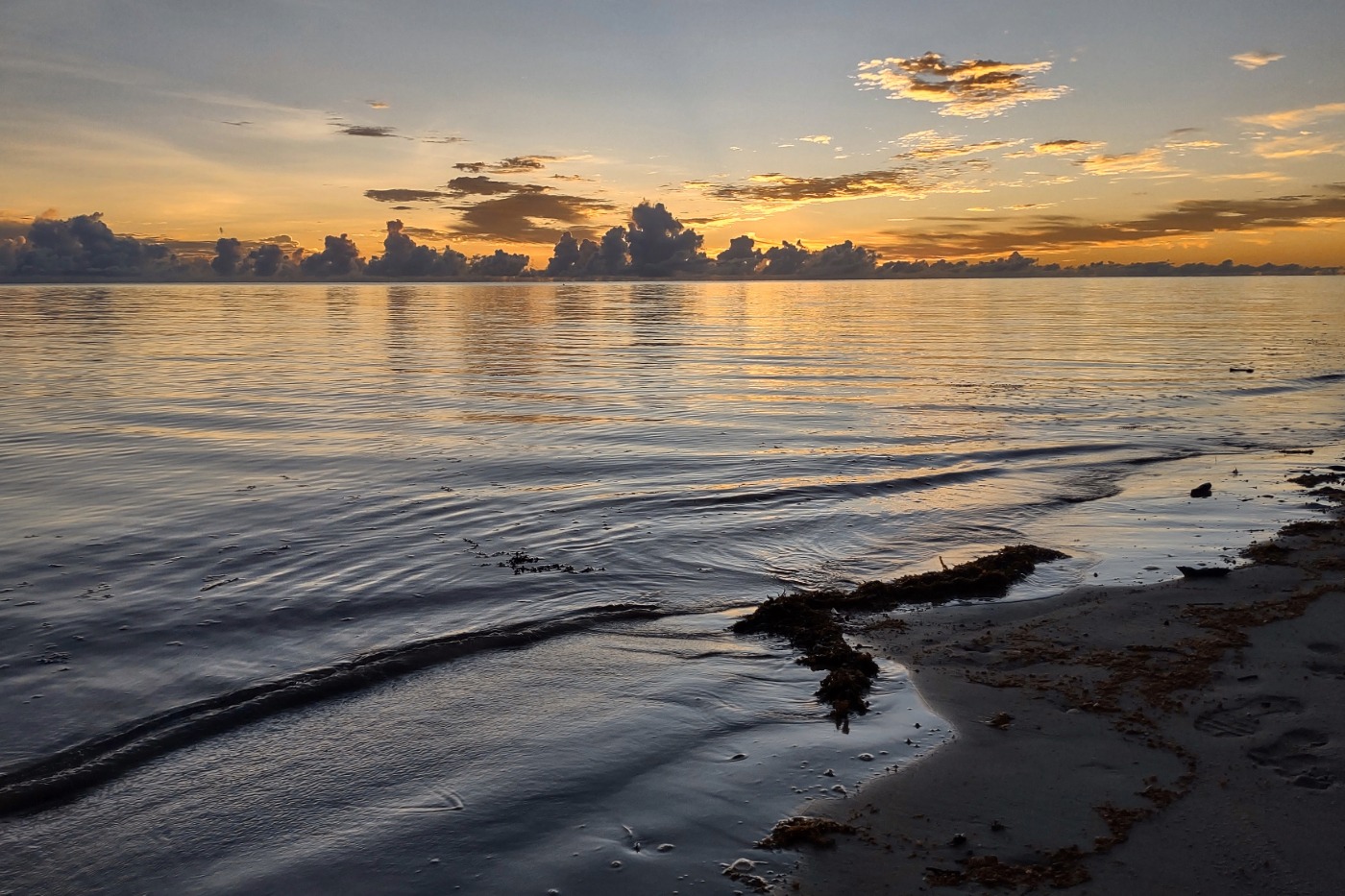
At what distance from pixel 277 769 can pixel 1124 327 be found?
227 feet

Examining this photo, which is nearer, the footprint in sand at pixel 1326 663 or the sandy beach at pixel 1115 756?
the sandy beach at pixel 1115 756

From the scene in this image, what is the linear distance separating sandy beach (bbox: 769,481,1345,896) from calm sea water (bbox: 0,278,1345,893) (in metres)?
0.60

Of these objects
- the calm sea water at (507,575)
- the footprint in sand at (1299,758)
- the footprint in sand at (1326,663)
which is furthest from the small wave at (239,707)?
the footprint in sand at (1326,663)

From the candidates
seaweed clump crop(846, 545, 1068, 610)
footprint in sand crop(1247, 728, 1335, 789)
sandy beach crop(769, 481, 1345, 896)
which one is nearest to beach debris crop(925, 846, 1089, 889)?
sandy beach crop(769, 481, 1345, 896)

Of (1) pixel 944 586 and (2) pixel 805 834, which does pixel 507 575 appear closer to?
(1) pixel 944 586

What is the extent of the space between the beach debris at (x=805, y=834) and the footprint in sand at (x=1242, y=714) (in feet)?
10.6

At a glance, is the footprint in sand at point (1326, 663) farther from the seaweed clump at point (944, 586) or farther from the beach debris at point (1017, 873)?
the beach debris at point (1017, 873)

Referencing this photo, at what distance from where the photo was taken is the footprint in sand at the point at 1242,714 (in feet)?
21.3

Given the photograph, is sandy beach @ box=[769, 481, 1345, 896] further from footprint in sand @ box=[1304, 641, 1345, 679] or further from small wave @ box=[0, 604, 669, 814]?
small wave @ box=[0, 604, 669, 814]

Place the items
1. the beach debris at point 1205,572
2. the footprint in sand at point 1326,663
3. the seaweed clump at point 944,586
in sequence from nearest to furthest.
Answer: the footprint in sand at point 1326,663, the seaweed clump at point 944,586, the beach debris at point 1205,572

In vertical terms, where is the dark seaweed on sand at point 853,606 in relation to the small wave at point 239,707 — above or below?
above

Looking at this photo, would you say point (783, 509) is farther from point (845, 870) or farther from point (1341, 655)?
point (845, 870)

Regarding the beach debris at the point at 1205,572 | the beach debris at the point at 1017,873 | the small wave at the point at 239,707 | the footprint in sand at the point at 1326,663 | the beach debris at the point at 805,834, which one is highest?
the beach debris at the point at 1205,572

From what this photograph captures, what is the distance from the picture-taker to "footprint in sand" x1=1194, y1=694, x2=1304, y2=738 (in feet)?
21.3
